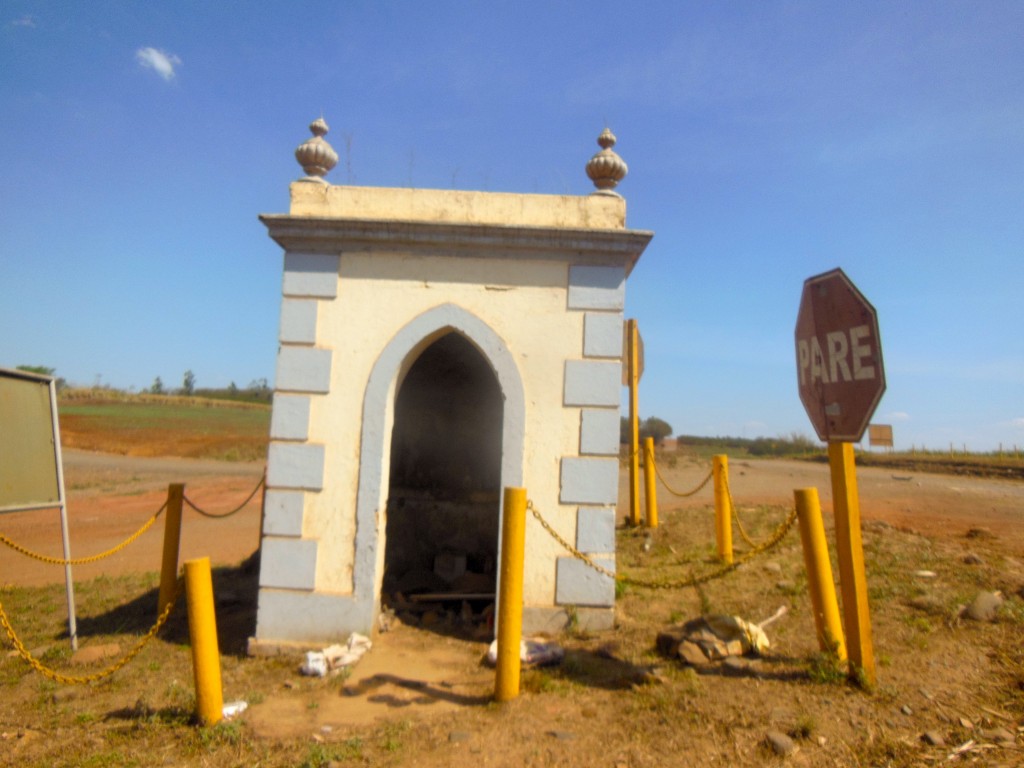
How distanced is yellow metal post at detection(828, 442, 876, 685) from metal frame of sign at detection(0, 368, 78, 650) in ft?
20.4

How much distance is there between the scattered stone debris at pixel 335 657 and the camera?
490 centimetres

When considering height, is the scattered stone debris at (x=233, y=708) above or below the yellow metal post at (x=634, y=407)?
below

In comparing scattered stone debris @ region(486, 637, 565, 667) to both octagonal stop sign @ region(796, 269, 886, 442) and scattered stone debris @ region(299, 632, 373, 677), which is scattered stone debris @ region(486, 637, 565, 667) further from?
octagonal stop sign @ region(796, 269, 886, 442)

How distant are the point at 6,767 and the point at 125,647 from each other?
7.23 ft

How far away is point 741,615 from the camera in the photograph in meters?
5.99

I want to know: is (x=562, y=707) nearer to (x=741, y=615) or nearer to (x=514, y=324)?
(x=741, y=615)

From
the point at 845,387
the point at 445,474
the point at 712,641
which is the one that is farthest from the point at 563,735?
the point at 445,474

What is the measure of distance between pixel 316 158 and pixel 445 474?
4202 mm

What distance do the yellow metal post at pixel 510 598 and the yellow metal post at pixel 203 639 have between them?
71.3 inches

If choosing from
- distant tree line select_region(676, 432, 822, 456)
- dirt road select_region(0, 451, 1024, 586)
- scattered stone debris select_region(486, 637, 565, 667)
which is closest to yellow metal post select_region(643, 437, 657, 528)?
dirt road select_region(0, 451, 1024, 586)

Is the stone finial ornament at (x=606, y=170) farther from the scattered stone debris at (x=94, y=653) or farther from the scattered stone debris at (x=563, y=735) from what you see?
the scattered stone debris at (x=94, y=653)

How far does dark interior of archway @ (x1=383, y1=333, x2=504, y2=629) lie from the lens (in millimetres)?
7797

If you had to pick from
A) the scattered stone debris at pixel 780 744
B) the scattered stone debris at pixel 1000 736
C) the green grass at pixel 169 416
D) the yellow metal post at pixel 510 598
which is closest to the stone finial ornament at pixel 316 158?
the yellow metal post at pixel 510 598

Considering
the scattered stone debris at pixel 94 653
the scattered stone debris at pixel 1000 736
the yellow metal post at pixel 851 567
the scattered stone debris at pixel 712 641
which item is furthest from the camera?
the scattered stone debris at pixel 94 653
